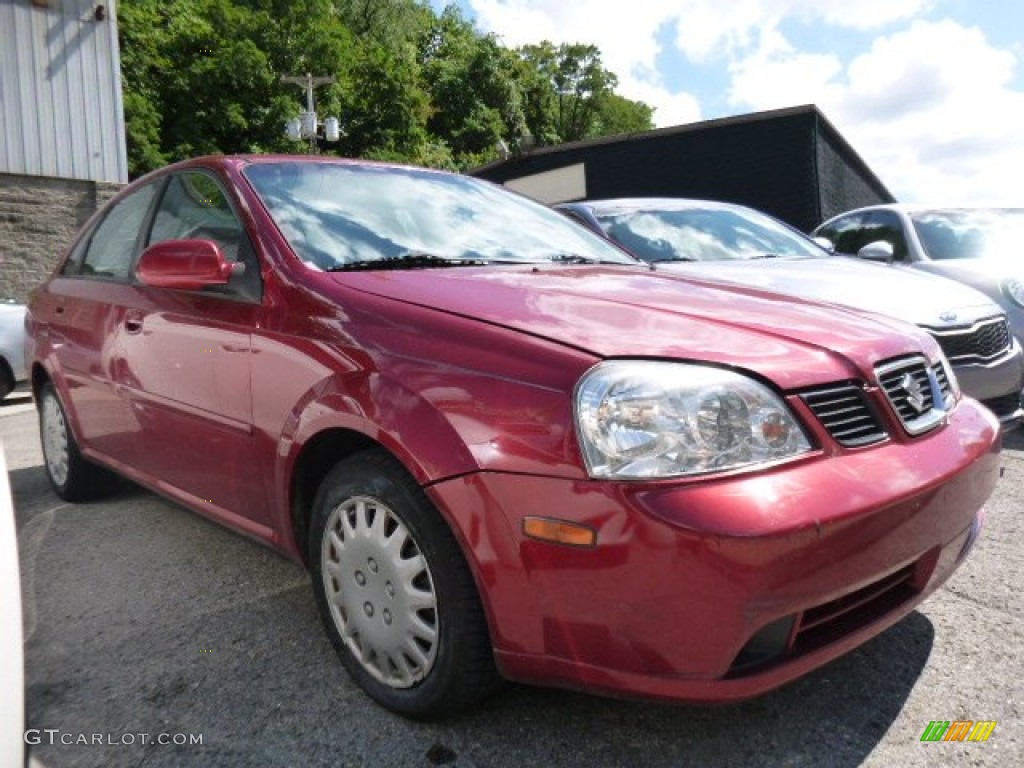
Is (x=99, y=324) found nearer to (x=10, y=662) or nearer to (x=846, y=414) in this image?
(x=10, y=662)

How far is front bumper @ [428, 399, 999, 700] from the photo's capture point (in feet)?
4.94

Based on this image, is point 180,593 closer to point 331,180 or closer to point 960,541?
point 331,180

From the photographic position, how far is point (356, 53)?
3641 cm

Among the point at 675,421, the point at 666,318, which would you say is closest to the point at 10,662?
the point at 675,421

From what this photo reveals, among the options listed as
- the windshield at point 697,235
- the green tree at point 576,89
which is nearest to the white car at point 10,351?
the windshield at point 697,235

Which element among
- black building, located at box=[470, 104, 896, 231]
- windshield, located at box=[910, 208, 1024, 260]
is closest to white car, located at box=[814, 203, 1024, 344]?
windshield, located at box=[910, 208, 1024, 260]

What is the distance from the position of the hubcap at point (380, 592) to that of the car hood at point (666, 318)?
0.56 meters

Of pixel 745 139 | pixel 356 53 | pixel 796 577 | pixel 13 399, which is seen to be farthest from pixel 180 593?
pixel 356 53

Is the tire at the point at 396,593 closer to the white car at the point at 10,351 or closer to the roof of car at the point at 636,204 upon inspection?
the roof of car at the point at 636,204

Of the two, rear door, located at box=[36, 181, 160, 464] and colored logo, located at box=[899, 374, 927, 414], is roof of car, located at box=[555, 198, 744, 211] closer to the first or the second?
rear door, located at box=[36, 181, 160, 464]

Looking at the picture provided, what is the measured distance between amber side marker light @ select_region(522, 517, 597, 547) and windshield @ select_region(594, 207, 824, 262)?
306 cm

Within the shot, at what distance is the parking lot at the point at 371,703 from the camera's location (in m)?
1.84

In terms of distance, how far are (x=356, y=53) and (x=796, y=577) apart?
38.7 meters

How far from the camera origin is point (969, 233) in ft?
18.8
